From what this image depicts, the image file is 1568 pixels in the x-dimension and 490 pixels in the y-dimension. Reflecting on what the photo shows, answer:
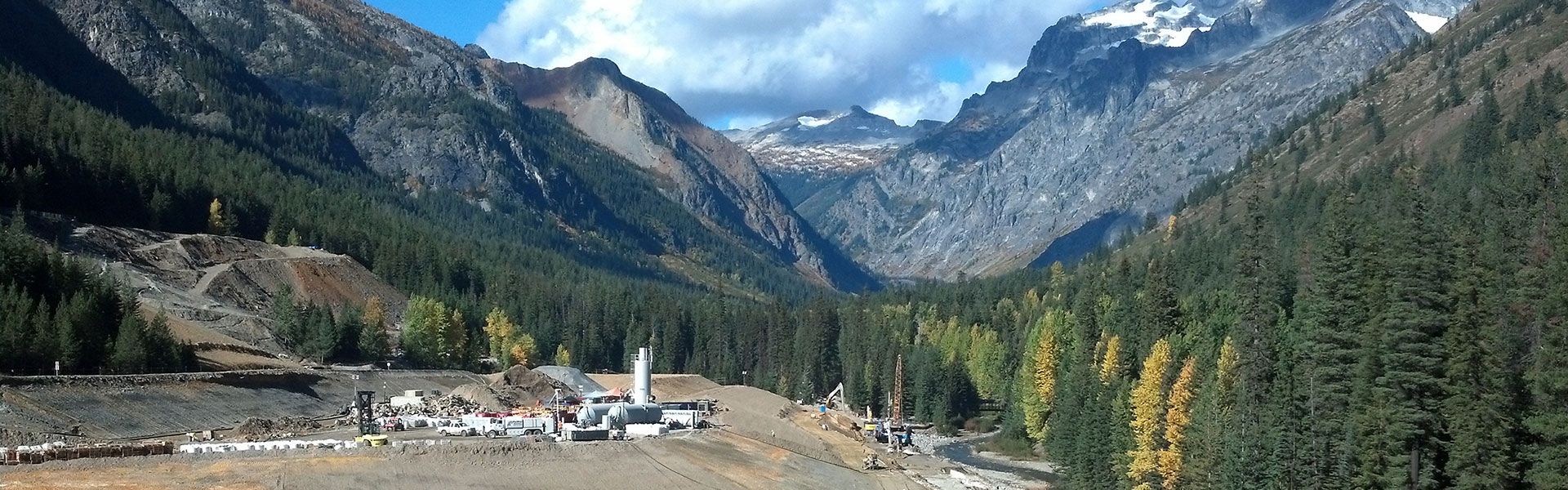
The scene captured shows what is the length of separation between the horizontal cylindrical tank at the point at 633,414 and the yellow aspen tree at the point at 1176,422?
119ft

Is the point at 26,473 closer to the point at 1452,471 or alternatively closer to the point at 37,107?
the point at 1452,471

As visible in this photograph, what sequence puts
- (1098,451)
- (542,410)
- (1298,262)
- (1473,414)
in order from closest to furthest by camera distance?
(1473,414), (1098,451), (542,410), (1298,262)

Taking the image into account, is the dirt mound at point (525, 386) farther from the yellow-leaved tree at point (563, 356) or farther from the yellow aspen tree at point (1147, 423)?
the yellow aspen tree at point (1147, 423)

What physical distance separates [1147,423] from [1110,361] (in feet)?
64.4

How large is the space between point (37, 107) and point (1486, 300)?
162686 mm

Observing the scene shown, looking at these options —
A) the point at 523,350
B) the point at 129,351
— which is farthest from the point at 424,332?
the point at 129,351

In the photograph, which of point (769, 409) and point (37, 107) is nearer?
point (769, 409)

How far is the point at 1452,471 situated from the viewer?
61562mm

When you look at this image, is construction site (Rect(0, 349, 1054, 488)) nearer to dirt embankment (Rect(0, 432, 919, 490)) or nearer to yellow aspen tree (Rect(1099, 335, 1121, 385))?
dirt embankment (Rect(0, 432, 919, 490))

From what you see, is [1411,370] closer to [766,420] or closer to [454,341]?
[766,420]

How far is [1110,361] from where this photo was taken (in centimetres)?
10706

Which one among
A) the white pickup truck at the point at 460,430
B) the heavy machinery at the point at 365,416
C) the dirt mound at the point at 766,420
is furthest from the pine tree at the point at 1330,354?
the heavy machinery at the point at 365,416

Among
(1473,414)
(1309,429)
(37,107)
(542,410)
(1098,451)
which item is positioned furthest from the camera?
(37,107)

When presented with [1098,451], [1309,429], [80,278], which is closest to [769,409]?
[1098,451]
